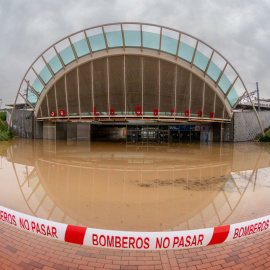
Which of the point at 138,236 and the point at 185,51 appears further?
the point at 185,51

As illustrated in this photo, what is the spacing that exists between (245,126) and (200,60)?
1208cm

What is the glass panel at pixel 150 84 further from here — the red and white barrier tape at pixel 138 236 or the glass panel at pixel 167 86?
the red and white barrier tape at pixel 138 236

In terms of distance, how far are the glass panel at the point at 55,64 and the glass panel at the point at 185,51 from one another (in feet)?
50.2

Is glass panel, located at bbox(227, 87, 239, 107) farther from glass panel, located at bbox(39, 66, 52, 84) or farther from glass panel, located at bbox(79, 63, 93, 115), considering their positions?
glass panel, located at bbox(39, 66, 52, 84)

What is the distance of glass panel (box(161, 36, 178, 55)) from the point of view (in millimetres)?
22453

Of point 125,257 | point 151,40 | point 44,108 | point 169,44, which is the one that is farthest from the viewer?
point 44,108

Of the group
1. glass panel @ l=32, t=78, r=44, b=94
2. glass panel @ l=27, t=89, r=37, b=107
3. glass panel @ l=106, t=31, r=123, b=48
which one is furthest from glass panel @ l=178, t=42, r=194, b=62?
glass panel @ l=27, t=89, r=37, b=107

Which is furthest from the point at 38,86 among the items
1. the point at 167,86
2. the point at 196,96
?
the point at 196,96

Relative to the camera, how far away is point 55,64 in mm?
25516

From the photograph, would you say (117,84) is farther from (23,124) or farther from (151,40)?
(23,124)

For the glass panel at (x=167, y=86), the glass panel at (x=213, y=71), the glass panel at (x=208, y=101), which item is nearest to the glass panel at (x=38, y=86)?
the glass panel at (x=167, y=86)

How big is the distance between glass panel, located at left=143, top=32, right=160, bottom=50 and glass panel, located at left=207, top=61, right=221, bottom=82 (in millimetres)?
7064

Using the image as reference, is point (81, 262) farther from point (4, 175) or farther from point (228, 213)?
point (4, 175)

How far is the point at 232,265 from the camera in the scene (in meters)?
3.17
